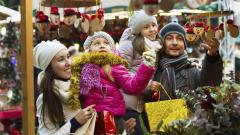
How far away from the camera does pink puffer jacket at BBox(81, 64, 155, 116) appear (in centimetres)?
242

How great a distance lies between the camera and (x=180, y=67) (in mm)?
2758

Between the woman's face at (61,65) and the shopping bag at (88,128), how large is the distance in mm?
273

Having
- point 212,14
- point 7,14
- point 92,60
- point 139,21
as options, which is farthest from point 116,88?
point 212,14

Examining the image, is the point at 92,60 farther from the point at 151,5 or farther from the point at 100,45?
the point at 151,5

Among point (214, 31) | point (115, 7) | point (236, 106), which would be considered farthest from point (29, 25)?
point (115, 7)

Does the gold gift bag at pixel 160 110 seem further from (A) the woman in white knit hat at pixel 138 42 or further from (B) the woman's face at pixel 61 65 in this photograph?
(B) the woman's face at pixel 61 65

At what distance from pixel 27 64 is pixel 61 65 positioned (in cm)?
30

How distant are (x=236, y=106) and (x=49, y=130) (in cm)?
106

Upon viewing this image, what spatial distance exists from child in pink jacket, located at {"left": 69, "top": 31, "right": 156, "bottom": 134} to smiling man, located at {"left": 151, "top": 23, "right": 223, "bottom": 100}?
25 cm

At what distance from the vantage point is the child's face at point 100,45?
260 cm

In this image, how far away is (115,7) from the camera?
5434 mm

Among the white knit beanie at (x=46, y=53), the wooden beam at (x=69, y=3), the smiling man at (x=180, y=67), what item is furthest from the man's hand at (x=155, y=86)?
the wooden beam at (x=69, y=3)

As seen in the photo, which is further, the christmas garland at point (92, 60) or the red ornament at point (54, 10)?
the red ornament at point (54, 10)

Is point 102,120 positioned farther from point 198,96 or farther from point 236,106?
point 236,106
